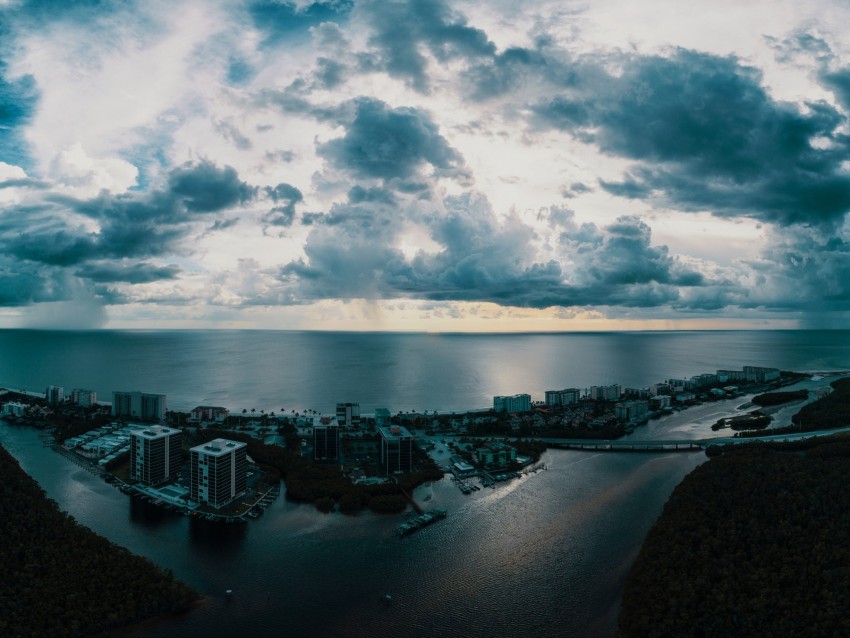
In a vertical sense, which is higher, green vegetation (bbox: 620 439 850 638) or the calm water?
green vegetation (bbox: 620 439 850 638)

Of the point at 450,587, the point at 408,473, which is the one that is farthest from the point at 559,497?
the point at 450,587

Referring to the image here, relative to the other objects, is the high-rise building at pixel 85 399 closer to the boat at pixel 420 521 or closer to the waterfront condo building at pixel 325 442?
the waterfront condo building at pixel 325 442

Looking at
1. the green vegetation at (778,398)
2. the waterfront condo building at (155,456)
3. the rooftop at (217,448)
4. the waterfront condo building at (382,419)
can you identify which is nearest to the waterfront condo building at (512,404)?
the waterfront condo building at (382,419)

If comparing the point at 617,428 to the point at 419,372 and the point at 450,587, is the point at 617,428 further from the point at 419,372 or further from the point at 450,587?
the point at 419,372

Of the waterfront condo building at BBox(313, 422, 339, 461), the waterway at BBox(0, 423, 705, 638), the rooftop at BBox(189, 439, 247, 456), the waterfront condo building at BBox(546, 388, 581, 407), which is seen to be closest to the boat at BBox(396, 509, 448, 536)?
the waterway at BBox(0, 423, 705, 638)

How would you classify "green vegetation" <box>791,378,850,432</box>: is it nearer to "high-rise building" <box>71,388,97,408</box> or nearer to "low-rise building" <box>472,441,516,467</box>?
"low-rise building" <box>472,441,516,467</box>
